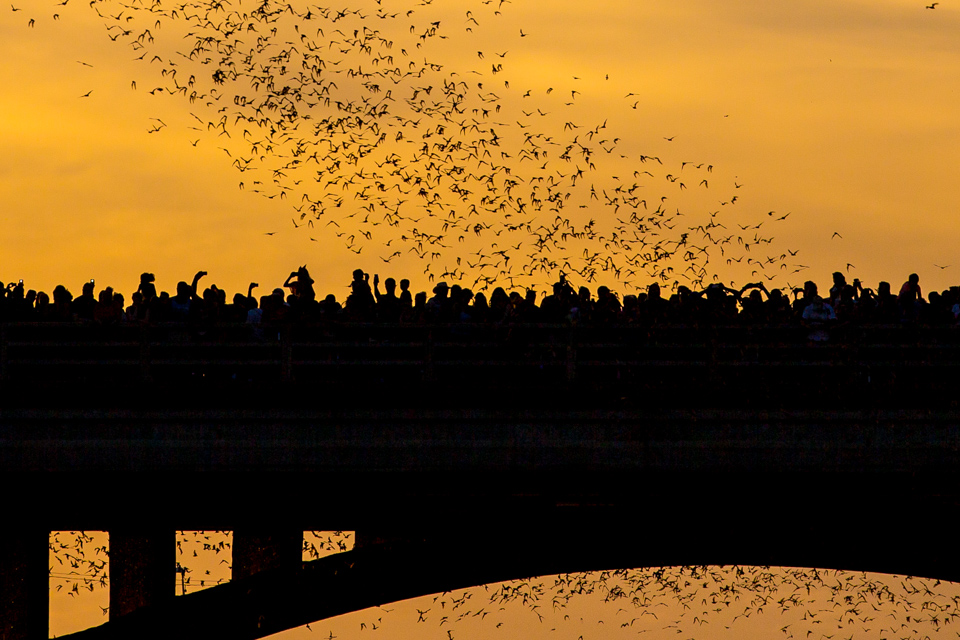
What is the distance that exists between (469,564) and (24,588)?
26.4 feet

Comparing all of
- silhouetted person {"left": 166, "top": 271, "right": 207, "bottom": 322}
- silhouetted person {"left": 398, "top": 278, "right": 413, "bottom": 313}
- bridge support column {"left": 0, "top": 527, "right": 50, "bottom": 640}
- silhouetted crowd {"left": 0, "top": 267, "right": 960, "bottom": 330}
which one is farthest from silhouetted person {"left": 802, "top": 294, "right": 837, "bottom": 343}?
bridge support column {"left": 0, "top": 527, "right": 50, "bottom": 640}

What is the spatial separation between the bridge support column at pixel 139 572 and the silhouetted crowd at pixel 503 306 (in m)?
9.74

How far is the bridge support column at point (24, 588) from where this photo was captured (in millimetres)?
25078

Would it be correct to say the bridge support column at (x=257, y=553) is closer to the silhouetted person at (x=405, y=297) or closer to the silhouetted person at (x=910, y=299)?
the silhouetted person at (x=405, y=297)

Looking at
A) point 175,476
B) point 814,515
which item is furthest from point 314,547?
point 175,476

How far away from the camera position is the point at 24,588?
25.3 m

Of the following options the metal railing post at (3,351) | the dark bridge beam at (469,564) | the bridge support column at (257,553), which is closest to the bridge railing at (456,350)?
the metal railing post at (3,351)

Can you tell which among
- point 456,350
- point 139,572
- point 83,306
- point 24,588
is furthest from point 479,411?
point 139,572

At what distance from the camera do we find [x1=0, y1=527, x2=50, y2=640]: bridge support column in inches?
987

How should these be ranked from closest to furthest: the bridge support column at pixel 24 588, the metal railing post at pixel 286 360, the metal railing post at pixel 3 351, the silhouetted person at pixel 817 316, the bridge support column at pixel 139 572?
the metal railing post at pixel 3 351
the metal railing post at pixel 286 360
the silhouetted person at pixel 817 316
the bridge support column at pixel 24 588
the bridge support column at pixel 139 572

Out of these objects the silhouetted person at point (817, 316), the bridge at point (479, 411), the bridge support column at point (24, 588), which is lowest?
the bridge support column at point (24, 588)

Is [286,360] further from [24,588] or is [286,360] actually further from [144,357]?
[24,588]

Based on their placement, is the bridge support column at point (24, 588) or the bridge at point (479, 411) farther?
the bridge support column at point (24, 588)

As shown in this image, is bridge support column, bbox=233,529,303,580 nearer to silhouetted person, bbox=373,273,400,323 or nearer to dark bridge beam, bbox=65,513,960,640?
dark bridge beam, bbox=65,513,960,640
